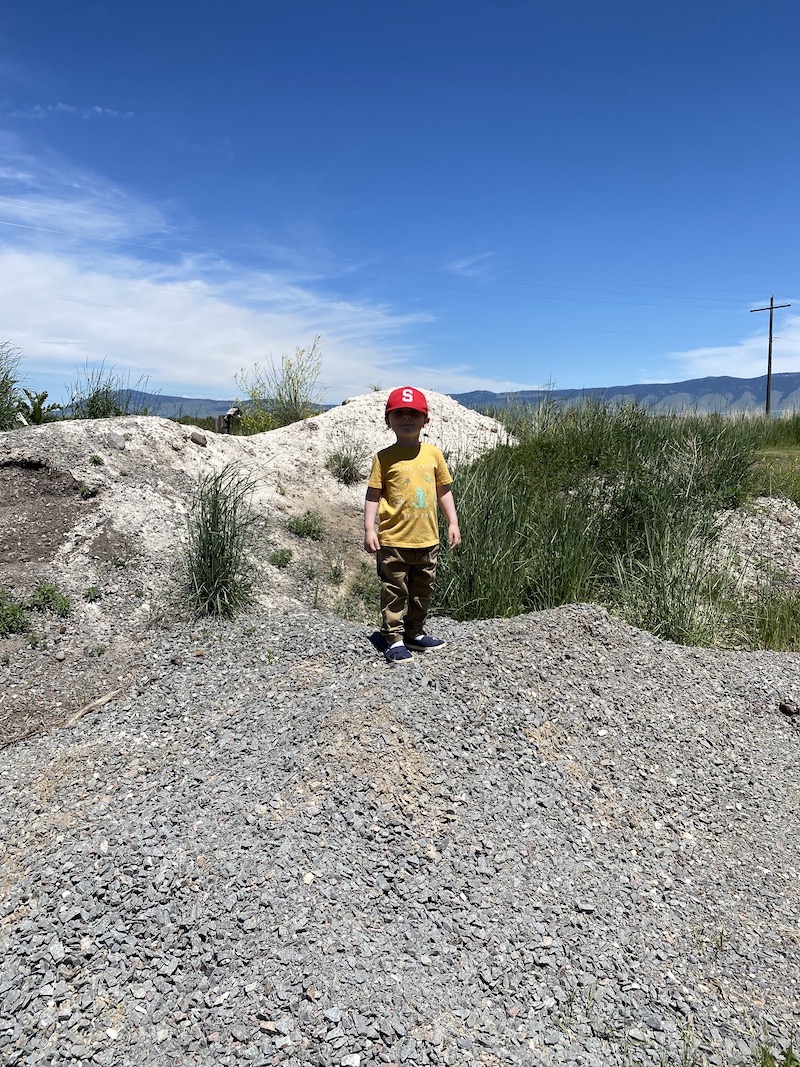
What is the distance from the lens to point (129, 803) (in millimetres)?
3438

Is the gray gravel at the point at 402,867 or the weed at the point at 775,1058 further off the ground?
the gray gravel at the point at 402,867

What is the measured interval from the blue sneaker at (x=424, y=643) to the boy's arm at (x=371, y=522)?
0.68 metres

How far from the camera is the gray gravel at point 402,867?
249cm

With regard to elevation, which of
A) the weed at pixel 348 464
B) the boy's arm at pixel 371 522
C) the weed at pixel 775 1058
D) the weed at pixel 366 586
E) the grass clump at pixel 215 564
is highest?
the weed at pixel 348 464

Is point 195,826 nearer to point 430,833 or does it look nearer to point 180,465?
point 430,833

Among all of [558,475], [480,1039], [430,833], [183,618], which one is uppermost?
[558,475]

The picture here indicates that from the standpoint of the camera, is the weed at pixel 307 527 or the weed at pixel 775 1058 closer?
the weed at pixel 775 1058

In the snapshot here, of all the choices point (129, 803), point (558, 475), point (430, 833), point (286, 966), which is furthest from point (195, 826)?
point (558, 475)

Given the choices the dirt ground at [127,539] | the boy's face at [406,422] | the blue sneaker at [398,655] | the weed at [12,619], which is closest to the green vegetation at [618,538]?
the dirt ground at [127,539]

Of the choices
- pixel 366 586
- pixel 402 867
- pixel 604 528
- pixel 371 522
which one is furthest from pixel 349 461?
pixel 402 867

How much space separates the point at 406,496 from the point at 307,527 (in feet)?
12.2

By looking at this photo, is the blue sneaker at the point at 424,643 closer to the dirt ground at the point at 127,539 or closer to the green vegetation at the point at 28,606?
the dirt ground at the point at 127,539

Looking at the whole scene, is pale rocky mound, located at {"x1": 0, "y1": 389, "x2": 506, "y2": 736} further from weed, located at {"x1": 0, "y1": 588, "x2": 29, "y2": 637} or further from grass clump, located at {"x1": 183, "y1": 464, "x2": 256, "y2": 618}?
grass clump, located at {"x1": 183, "y1": 464, "x2": 256, "y2": 618}

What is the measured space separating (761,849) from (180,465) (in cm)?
651
